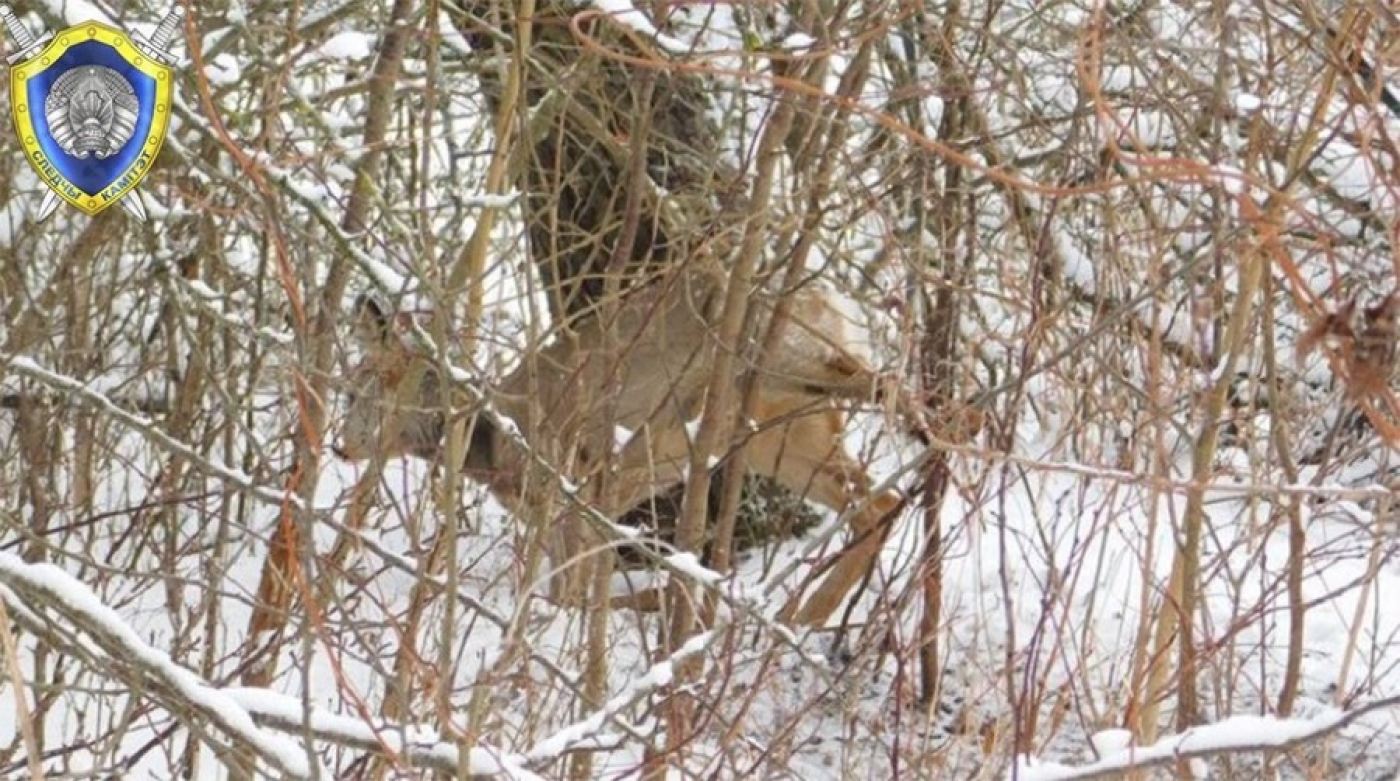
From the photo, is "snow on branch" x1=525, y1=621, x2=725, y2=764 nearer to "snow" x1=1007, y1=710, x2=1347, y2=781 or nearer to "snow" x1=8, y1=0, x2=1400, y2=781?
"snow" x1=8, y1=0, x2=1400, y2=781

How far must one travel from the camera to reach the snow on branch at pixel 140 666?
287 centimetres

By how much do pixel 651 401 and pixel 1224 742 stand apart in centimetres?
334

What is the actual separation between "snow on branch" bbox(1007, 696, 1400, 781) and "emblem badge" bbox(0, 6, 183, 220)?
2271mm

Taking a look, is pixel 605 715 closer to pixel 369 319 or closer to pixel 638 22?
pixel 638 22

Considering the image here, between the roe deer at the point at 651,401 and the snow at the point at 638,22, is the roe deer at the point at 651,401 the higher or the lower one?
the lower one

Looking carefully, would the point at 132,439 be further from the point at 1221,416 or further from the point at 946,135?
the point at 1221,416

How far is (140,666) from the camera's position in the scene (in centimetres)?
294

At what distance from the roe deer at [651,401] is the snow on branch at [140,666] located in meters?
0.58

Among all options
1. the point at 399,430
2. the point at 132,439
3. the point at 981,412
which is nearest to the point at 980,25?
the point at 981,412

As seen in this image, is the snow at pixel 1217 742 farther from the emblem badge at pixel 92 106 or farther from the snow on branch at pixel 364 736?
the emblem badge at pixel 92 106

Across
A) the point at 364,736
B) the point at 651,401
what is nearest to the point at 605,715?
the point at 364,736

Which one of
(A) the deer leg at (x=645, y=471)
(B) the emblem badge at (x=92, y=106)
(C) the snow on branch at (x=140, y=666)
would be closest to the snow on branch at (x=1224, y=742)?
(C) the snow on branch at (x=140, y=666)

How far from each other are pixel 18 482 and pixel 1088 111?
3.64 metres

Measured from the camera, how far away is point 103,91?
394 cm
